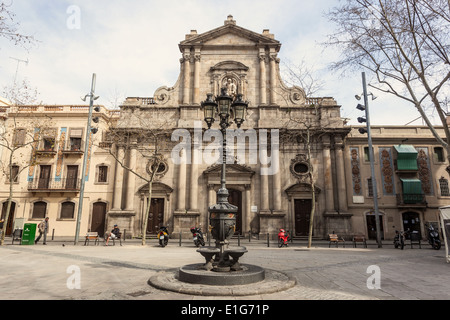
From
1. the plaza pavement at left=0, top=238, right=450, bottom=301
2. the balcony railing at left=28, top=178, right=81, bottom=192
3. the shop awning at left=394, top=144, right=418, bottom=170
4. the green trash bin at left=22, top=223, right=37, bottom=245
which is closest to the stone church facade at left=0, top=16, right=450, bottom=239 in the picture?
the balcony railing at left=28, top=178, right=81, bottom=192

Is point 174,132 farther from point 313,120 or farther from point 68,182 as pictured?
point 313,120

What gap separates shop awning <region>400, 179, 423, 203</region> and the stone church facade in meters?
0.18

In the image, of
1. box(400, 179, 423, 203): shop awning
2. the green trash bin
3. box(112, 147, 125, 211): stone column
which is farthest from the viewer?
box(400, 179, 423, 203): shop awning

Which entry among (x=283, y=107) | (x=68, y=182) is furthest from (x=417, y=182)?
(x=68, y=182)

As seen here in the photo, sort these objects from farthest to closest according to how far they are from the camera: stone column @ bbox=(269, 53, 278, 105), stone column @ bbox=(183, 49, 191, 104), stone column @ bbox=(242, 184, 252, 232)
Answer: stone column @ bbox=(183, 49, 191, 104)
stone column @ bbox=(269, 53, 278, 105)
stone column @ bbox=(242, 184, 252, 232)

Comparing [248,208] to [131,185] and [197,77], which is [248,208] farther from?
[197,77]

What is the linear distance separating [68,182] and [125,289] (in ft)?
71.0

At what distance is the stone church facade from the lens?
2289 centimetres

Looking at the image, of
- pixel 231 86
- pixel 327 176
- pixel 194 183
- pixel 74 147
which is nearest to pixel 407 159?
pixel 327 176

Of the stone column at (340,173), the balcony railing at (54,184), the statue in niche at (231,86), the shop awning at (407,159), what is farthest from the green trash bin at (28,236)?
the shop awning at (407,159)

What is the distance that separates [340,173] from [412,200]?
6363mm

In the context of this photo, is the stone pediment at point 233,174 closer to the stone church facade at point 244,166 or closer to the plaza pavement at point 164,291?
the stone church facade at point 244,166

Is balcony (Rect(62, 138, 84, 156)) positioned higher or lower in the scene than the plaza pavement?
higher

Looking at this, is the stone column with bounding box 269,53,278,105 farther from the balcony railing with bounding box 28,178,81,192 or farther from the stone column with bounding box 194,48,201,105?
the balcony railing with bounding box 28,178,81,192
